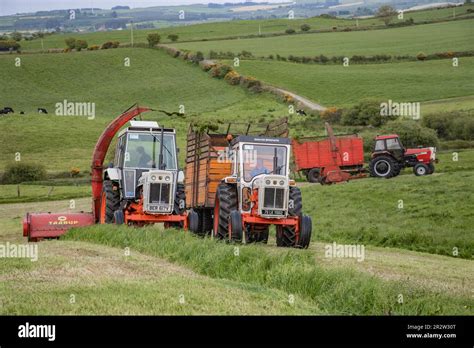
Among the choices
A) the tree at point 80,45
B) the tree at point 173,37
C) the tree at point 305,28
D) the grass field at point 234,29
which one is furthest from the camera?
the tree at point 305,28

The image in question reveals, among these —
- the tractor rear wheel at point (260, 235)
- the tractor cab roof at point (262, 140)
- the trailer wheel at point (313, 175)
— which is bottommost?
the trailer wheel at point (313, 175)

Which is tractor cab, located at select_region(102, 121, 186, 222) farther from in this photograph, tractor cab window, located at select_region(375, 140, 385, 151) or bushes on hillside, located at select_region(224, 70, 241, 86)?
bushes on hillside, located at select_region(224, 70, 241, 86)

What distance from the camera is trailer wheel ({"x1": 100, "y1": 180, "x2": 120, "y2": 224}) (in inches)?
887

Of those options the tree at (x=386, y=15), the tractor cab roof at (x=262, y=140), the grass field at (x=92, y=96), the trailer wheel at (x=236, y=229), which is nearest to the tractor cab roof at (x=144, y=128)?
the tractor cab roof at (x=262, y=140)

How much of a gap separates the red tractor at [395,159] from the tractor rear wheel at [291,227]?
2331 centimetres

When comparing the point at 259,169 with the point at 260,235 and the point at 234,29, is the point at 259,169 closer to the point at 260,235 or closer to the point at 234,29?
the point at 260,235

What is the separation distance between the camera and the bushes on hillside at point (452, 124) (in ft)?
177

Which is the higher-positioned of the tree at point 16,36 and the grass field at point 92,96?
the tree at point 16,36

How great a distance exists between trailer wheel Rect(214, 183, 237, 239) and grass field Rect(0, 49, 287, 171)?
35.4 meters

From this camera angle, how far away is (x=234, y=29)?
412 feet

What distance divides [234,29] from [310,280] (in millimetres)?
116266

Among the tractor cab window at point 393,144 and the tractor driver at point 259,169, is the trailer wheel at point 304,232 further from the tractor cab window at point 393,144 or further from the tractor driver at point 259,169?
the tractor cab window at point 393,144

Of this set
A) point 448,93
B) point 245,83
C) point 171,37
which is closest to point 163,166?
point 448,93
